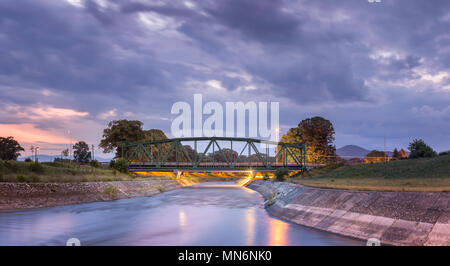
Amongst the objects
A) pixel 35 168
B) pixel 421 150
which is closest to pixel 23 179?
pixel 35 168

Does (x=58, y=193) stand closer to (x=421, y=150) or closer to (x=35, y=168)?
(x=35, y=168)

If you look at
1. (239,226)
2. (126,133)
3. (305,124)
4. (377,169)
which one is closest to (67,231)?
(239,226)

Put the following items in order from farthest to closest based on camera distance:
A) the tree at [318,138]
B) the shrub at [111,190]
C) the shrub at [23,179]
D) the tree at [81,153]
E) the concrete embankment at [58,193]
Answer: the tree at [81,153] < the tree at [318,138] < the shrub at [111,190] < the shrub at [23,179] < the concrete embankment at [58,193]

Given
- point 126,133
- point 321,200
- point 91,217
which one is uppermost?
point 126,133

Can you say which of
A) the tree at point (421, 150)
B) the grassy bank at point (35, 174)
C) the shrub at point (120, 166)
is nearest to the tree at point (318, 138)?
the tree at point (421, 150)

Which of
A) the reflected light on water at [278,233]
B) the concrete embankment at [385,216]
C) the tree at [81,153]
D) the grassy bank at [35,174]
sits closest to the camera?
the concrete embankment at [385,216]

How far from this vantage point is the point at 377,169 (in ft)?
187

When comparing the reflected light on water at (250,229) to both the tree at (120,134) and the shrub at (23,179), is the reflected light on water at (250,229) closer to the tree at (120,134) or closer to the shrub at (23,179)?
the shrub at (23,179)

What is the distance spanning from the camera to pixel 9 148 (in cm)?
15300

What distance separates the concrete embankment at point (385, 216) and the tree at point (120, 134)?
100m

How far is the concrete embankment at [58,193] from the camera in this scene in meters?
42.4

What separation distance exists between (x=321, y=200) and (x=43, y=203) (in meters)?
35.9
